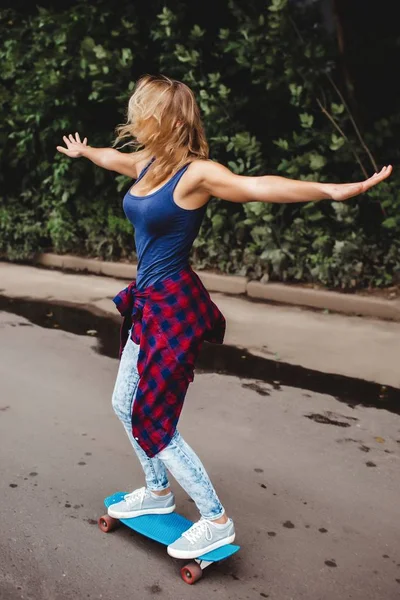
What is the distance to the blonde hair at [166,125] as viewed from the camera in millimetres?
2928

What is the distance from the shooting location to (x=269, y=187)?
2811mm

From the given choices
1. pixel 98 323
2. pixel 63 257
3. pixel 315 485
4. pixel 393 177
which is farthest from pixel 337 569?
pixel 63 257

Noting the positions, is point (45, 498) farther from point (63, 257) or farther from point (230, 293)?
point (63, 257)

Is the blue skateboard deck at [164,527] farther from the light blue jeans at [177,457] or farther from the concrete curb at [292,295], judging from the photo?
the concrete curb at [292,295]

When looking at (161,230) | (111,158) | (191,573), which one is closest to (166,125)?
(161,230)

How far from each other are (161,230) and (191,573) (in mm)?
1396

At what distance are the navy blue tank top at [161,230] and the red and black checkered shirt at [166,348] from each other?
0.05 m

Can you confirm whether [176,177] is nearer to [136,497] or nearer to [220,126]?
[136,497]

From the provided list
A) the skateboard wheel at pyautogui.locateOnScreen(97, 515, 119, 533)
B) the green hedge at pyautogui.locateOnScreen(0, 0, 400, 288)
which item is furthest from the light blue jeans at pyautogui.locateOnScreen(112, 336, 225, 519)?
the green hedge at pyautogui.locateOnScreen(0, 0, 400, 288)

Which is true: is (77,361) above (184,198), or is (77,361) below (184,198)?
below

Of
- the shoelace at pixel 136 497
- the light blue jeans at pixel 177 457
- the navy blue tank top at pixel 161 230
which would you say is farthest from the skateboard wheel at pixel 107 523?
the navy blue tank top at pixel 161 230

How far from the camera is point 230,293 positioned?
27.7 feet

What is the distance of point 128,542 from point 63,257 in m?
7.15

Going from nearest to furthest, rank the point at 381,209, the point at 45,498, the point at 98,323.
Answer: the point at 45,498
the point at 98,323
the point at 381,209
